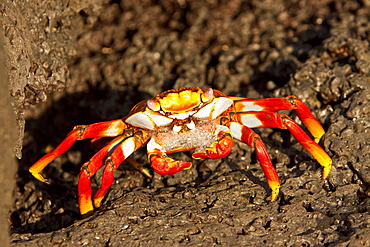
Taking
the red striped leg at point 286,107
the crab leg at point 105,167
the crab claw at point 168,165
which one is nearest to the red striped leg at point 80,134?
the crab leg at point 105,167

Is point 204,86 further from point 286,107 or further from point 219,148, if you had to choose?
point 219,148

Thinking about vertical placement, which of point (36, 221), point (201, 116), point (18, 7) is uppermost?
point (18, 7)

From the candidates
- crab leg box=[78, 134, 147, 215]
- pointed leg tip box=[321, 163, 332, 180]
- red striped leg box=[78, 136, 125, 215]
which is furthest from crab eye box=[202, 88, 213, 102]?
pointed leg tip box=[321, 163, 332, 180]

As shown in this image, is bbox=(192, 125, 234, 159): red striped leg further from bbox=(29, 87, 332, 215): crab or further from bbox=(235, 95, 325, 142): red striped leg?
bbox=(235, 95, 325, 142): red striped leg

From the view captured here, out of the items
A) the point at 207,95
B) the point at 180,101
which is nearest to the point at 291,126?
the point at 207,95

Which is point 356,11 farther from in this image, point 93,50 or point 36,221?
point 36,221

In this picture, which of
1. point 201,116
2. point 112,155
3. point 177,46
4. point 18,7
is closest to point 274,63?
point 177,46

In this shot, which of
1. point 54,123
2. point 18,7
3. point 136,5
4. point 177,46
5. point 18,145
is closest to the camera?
point 18,145

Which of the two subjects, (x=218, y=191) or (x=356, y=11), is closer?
(x=218, y=191)
